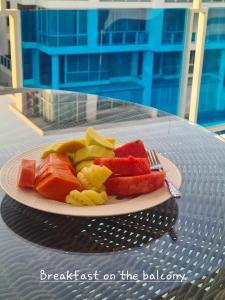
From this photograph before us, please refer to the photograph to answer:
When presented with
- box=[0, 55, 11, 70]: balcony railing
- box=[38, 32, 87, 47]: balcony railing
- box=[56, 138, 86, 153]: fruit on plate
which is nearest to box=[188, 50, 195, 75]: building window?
box=[38, 32, 87, 47]: balcony railing

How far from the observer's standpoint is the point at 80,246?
0.69 metres

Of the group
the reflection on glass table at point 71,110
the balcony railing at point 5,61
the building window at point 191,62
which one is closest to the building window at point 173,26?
the building window at point 191,62

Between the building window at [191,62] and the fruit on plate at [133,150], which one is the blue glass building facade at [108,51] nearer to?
the building window at [191,62]

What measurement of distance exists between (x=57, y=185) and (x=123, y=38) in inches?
94.2

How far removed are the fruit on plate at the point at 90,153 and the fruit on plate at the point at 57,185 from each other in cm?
10

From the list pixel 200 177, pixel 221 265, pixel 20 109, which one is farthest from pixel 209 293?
pixel 20 109

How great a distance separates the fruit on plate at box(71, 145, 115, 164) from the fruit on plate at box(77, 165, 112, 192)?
87 mm

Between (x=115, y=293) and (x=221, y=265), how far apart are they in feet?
0.56

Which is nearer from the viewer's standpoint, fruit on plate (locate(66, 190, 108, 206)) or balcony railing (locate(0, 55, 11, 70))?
fruit on plate (locate(66, 190, 108, 206))

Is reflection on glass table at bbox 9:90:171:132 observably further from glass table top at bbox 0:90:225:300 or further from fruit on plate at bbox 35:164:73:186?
fruit on plate at bbox 35:164:73:186

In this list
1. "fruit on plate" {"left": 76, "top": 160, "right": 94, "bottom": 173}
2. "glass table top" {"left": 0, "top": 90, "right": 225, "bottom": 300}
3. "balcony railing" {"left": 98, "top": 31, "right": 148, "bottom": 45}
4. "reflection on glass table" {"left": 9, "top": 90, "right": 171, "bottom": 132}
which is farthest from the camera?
"balcony railing" {"left": 98, "top": 31, "right": 148, "bottom": 45}

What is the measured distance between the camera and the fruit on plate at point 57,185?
763 millimetres

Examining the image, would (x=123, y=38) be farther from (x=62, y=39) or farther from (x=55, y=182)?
(x=55, y=182)

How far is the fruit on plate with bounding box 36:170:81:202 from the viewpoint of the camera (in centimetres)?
76
